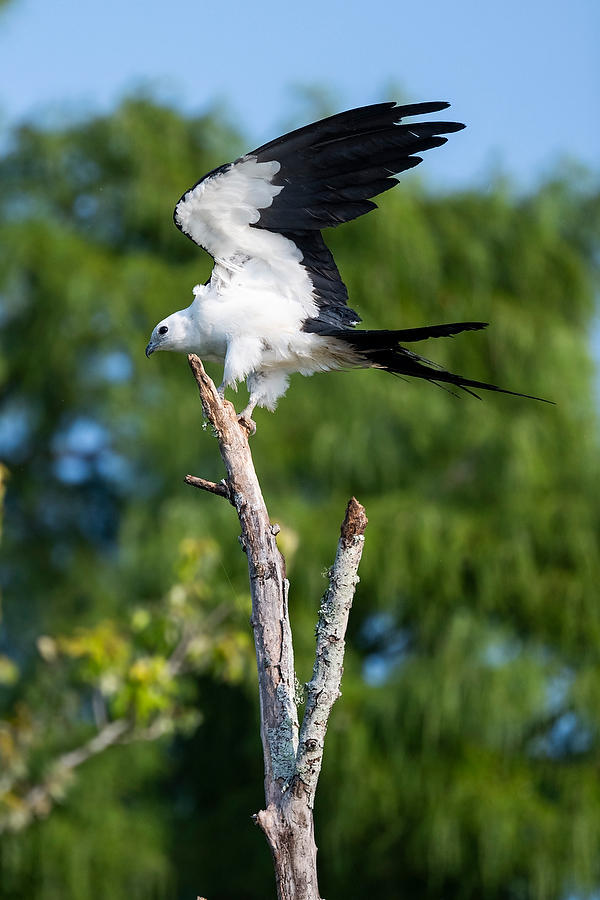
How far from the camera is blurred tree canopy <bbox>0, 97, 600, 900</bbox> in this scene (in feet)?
33.3

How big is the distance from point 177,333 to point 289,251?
1.90ft

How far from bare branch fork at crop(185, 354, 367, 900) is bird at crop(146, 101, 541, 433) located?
1.00m

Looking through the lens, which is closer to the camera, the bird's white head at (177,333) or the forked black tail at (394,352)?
the forked black tail at (394,352)

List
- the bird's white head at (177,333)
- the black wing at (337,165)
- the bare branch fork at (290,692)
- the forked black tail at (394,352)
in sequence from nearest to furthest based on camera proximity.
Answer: the bare branch fork at (290,692) → the forked black tail at (394,352) → the black wing at (337,165) → the bird's white head at (177,333)

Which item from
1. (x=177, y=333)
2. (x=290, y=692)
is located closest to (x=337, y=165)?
(x=177, y=333)

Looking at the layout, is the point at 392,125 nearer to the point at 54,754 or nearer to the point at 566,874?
the point at 566,874

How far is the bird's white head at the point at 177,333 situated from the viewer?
4551mm

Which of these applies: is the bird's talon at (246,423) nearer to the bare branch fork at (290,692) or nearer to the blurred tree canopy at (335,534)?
the bare branch fork at (290,692)

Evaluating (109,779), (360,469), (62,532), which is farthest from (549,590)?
(62,532)

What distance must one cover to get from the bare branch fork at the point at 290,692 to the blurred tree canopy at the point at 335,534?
507cm

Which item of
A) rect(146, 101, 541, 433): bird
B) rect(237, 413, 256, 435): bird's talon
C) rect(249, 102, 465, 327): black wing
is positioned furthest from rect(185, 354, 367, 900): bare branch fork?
rect(249, 102, 465, 327): black wing

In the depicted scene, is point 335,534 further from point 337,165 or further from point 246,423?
point 337,165

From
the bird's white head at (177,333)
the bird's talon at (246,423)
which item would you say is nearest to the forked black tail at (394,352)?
the bird's talon at (246,423)

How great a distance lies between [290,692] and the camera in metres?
3.18
